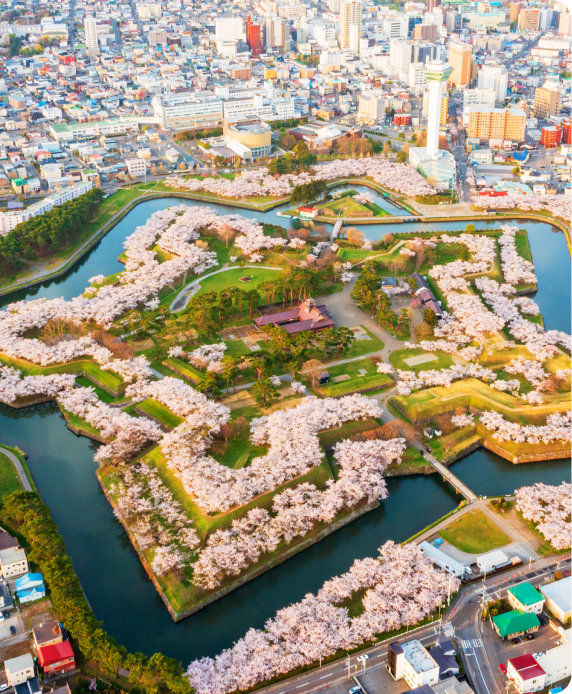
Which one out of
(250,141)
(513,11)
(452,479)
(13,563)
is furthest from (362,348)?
(513,11)

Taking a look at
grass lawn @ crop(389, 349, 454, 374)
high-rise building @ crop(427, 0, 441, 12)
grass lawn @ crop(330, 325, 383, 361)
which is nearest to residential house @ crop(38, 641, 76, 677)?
grass lawn @ crop(330, 325, 383, 361)

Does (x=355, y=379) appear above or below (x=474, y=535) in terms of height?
above

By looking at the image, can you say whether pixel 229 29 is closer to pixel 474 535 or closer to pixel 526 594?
pixel 474 535

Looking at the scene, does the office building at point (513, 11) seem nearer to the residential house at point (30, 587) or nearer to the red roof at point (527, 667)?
the red roof at point (527, 667)

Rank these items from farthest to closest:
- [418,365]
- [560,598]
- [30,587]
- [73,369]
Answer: [73,369], [418,365], [30,587], [560,598]

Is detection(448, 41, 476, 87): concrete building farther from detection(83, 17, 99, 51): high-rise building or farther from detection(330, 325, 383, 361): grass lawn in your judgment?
detection(330, 325, 383, 361): grass lawn

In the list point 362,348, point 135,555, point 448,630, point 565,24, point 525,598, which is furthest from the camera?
point 565,24
